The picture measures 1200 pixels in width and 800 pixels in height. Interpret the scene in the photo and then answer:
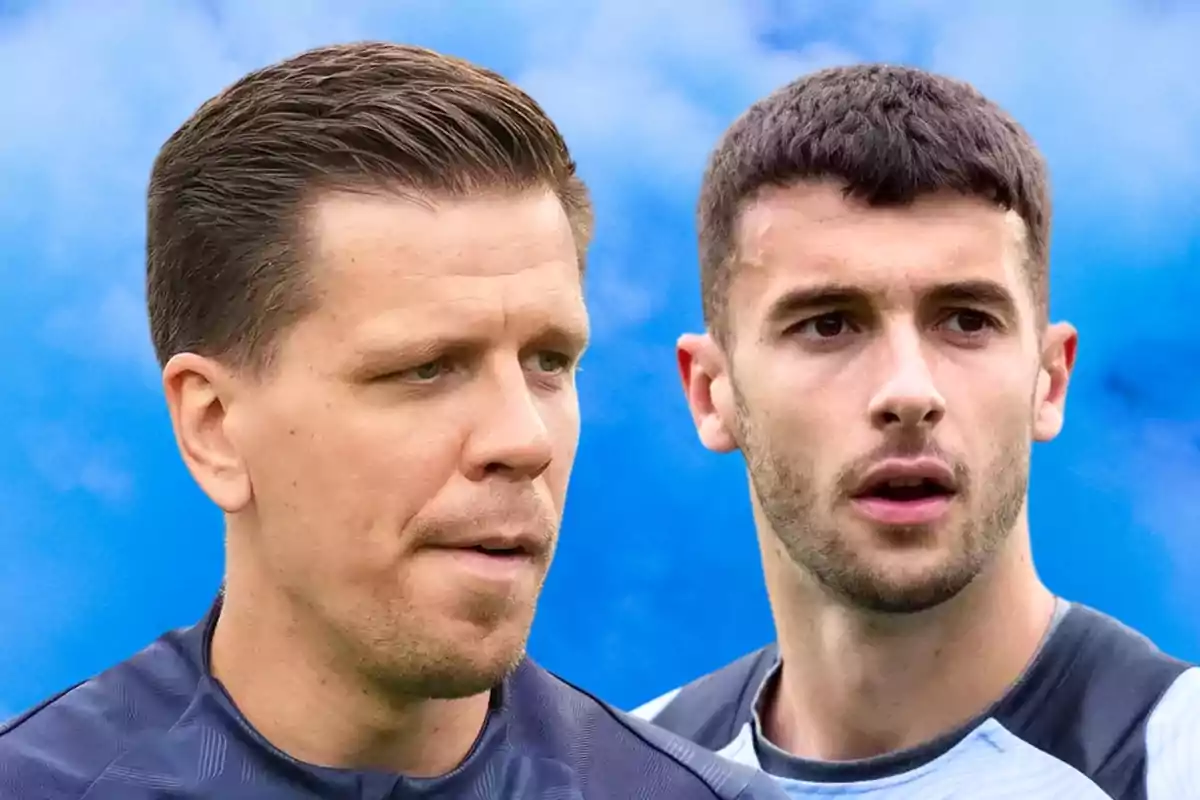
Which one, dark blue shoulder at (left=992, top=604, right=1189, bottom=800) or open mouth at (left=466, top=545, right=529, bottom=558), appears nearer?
open mouth at (left=466, top=545, right=529, bottom=558)

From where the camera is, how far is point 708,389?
4.66 meters

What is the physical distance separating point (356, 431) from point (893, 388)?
157 centimetres

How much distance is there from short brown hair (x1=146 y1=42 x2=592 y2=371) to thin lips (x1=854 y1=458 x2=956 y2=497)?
119 centimetres

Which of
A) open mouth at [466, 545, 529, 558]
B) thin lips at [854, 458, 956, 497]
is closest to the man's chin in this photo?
thin lips at [854, 458, 956, 497]

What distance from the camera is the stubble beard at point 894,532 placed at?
4.02m

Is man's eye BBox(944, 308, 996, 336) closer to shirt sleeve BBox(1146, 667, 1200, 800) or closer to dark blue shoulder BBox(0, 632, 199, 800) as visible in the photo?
shirt sleeve BBox(1146, 667, 1200, 800)

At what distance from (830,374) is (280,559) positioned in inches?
65.5

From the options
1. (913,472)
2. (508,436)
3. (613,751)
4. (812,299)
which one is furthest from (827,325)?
(508,436)

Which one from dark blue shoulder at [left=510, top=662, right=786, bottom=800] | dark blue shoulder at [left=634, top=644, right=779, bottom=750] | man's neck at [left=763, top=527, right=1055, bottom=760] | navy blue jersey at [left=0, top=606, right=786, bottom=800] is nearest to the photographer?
navy blue jersey at [left=0, top=606, right=786, bottom=800]

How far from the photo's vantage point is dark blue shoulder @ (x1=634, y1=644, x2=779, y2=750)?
4.78 metres

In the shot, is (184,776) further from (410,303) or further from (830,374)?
(830,374)

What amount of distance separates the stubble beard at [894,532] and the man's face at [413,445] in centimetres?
129

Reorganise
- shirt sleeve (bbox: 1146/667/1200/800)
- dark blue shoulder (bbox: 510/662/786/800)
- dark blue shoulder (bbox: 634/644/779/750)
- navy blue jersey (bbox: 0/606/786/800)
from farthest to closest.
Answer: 1. dark blue shoulder (bbox: 634/644/779/750)
2. shirt sleeve (bbox: 1146/667/1200/800)
3. dark blue shoulder (bbox: 510/662/786/800)
4. navy blue jersey (bbox: 0/606/786/800)

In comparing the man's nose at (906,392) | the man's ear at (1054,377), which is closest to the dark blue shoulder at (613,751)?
the man's nose at (906,392)
